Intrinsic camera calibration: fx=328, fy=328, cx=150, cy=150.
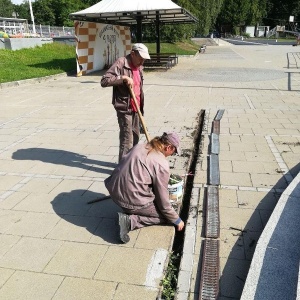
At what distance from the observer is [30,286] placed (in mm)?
2574

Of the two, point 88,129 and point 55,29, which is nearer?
point 88,129

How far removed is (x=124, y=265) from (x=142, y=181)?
0.74 meters

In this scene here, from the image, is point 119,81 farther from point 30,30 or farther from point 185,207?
point 30,30

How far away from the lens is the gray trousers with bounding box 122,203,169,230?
3.16 m

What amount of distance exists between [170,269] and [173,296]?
12.8 inches

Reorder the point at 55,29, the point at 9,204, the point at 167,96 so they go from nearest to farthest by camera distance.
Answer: the point at 9,204 < the point at 167,96 < the point at 55,29

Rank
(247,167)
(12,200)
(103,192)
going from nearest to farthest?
(12,200), (103,192), (247,167)

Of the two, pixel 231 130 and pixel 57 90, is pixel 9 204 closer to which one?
pixel 231 130

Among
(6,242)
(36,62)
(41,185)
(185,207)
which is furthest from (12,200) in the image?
(36,62)

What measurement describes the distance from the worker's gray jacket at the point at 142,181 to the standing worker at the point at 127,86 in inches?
44.1

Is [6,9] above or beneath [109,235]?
above

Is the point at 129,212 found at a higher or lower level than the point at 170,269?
higher

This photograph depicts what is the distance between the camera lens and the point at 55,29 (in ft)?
125

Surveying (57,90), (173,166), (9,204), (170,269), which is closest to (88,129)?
(173,166)
